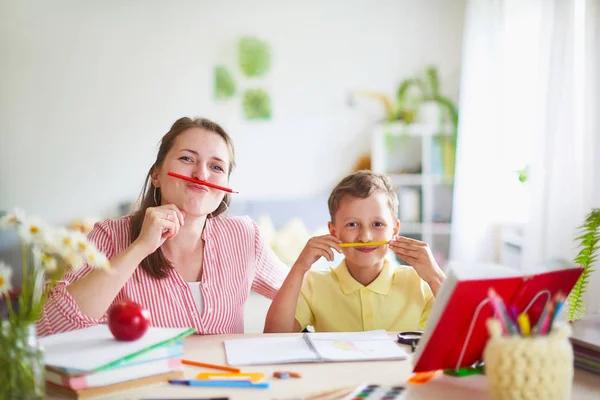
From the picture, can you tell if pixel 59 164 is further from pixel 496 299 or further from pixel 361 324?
pixel 496 299

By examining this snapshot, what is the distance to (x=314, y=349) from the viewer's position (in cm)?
137

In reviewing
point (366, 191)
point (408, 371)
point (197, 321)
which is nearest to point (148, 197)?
point (197, 321)

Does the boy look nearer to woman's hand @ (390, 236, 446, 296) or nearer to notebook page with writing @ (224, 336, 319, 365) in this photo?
woman's hand @ (390, 236, 446, 296)

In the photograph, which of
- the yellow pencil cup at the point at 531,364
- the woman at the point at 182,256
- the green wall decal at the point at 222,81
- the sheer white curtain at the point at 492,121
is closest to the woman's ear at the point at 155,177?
the woman at the point at 182,256

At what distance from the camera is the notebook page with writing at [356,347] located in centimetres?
132

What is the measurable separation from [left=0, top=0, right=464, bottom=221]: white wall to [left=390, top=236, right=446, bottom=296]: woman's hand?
328 centimetres

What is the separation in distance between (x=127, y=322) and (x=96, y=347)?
0.24ft

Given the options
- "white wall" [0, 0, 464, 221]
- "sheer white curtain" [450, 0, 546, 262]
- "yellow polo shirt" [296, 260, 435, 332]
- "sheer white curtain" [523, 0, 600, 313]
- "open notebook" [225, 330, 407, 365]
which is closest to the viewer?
"open notebook" [225, 330, 407, 365]

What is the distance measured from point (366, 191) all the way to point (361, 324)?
369 mm

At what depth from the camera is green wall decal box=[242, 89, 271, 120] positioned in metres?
4.89

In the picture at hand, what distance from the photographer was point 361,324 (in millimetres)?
1780

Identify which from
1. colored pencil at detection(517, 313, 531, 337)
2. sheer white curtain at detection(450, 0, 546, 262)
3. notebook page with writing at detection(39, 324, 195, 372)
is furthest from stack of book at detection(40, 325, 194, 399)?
sheer white curtain at detection(450, 0, 546, 262)

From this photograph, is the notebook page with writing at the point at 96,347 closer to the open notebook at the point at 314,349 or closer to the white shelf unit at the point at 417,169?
the open notebook at the point at 314,349

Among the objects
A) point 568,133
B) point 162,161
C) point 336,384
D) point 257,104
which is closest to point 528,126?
point 568,133
